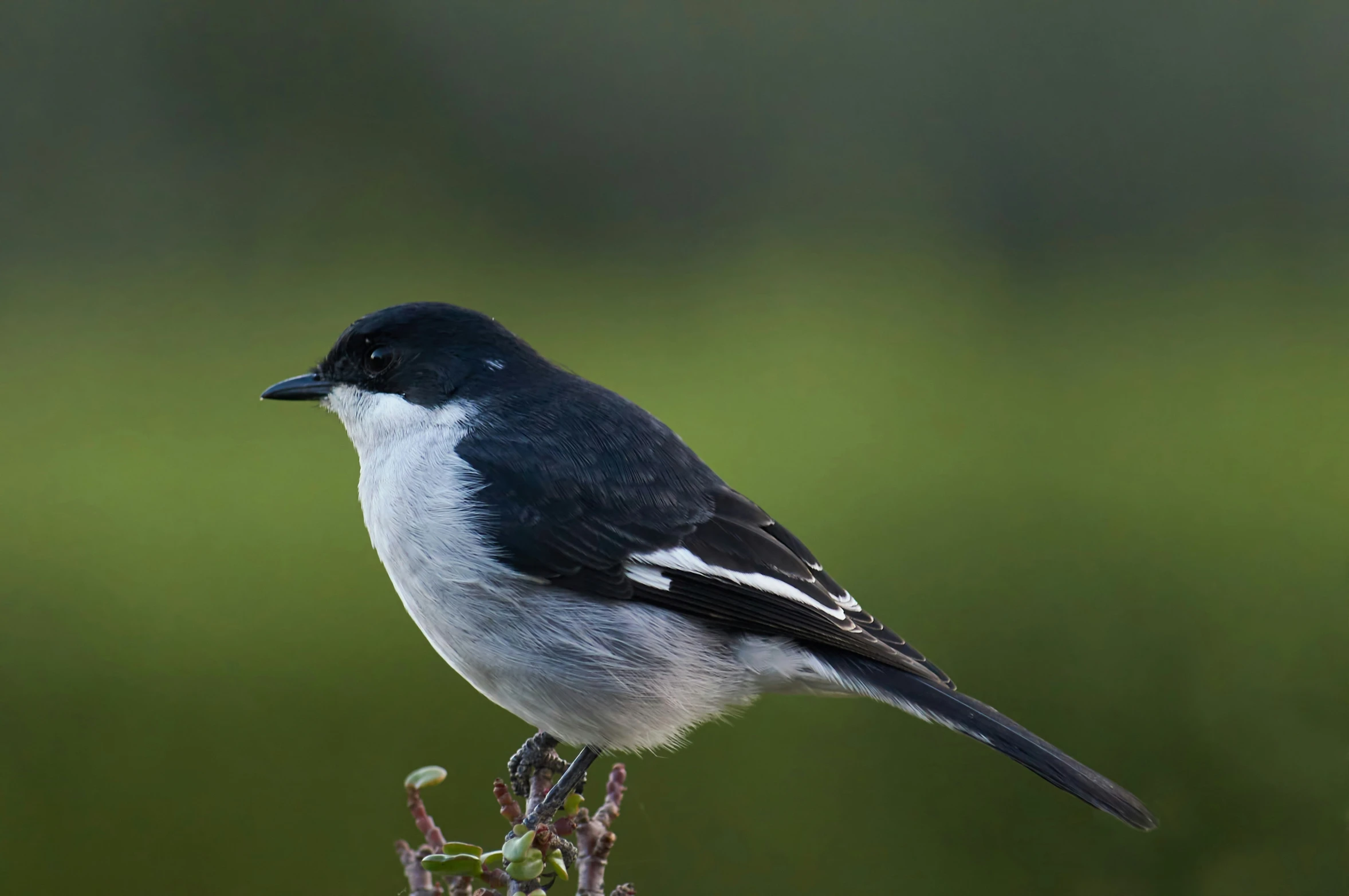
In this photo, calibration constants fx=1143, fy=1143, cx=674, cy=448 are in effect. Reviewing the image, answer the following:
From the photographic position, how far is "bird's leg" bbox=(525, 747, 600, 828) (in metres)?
1.70

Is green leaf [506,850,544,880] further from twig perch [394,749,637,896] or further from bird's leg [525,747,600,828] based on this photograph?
bird's leg [525,747,600,828]

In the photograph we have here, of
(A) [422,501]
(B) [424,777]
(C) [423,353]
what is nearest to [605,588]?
(A) [422,501]

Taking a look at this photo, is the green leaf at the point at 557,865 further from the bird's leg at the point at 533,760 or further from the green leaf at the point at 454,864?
the bird's leg at the point at 533,760

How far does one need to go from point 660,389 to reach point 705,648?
7.36 feet

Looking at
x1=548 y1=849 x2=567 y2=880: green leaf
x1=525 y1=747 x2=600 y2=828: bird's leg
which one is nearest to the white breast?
x1=525 y1=747 x2=600 y2=828: bird's leg

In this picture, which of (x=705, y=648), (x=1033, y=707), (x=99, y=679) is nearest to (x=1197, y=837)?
(x=1033, y=707)

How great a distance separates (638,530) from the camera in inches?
68.1

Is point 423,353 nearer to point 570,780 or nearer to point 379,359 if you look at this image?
point 379,359

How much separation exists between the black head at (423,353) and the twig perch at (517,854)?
698mm

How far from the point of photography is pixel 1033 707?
270 cm

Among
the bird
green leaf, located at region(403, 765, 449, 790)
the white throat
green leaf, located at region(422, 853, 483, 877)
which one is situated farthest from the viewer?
the white throat

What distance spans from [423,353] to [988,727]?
1.07 meters

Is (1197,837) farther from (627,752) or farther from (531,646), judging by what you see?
(531,646)

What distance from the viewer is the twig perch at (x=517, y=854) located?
1289 mm
